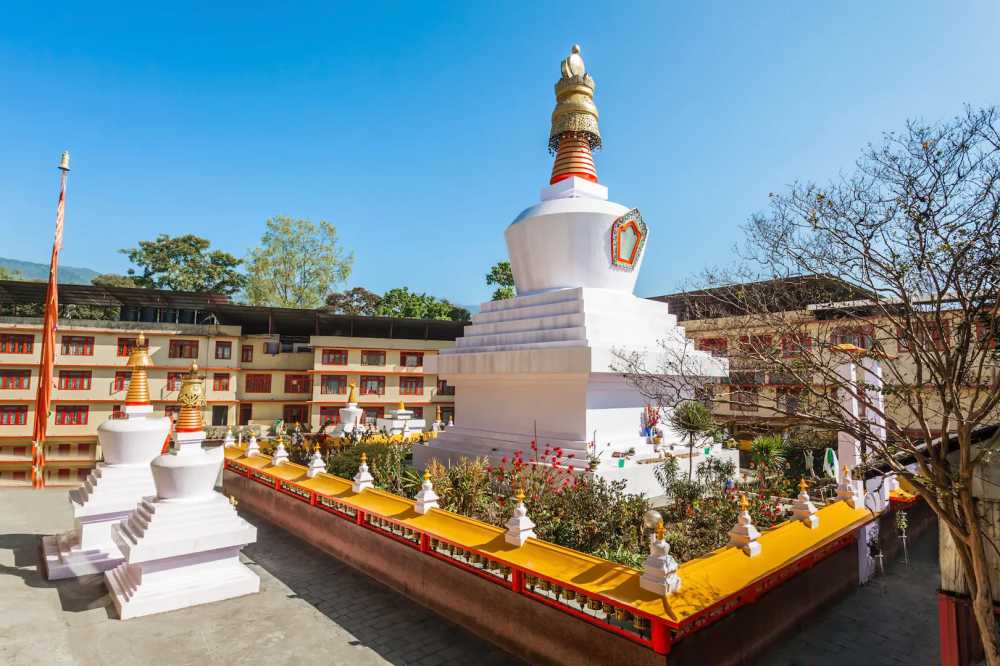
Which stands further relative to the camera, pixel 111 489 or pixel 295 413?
pixel 295 413

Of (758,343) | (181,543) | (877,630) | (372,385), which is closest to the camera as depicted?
(877,630)

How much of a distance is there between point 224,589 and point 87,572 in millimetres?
2998

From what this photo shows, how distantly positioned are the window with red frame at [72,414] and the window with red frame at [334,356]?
11420 mm

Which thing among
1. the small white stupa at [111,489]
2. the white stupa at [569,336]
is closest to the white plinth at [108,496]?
the small white stupa at [111,489]

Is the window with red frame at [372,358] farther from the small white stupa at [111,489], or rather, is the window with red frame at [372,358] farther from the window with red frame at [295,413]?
the small white stupa at [111,489]

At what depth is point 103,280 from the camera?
5300 centimetres

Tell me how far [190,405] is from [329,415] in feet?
79.1

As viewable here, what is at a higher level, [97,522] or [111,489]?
[111,489]

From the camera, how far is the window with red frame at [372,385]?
32.5 metres

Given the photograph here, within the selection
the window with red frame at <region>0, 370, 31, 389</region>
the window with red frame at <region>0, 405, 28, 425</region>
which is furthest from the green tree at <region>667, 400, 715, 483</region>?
the window with red frame at <region>0, 405, 28, 425</region>

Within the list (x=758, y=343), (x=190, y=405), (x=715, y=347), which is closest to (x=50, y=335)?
(x=190, y=405)

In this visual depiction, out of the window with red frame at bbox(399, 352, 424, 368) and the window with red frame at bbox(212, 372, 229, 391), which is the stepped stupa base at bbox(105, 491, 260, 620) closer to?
the window with red frame at bbox(212, 372, 229, 391)

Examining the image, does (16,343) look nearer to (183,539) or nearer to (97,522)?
(97,522)

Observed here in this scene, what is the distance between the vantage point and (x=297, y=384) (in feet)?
106
